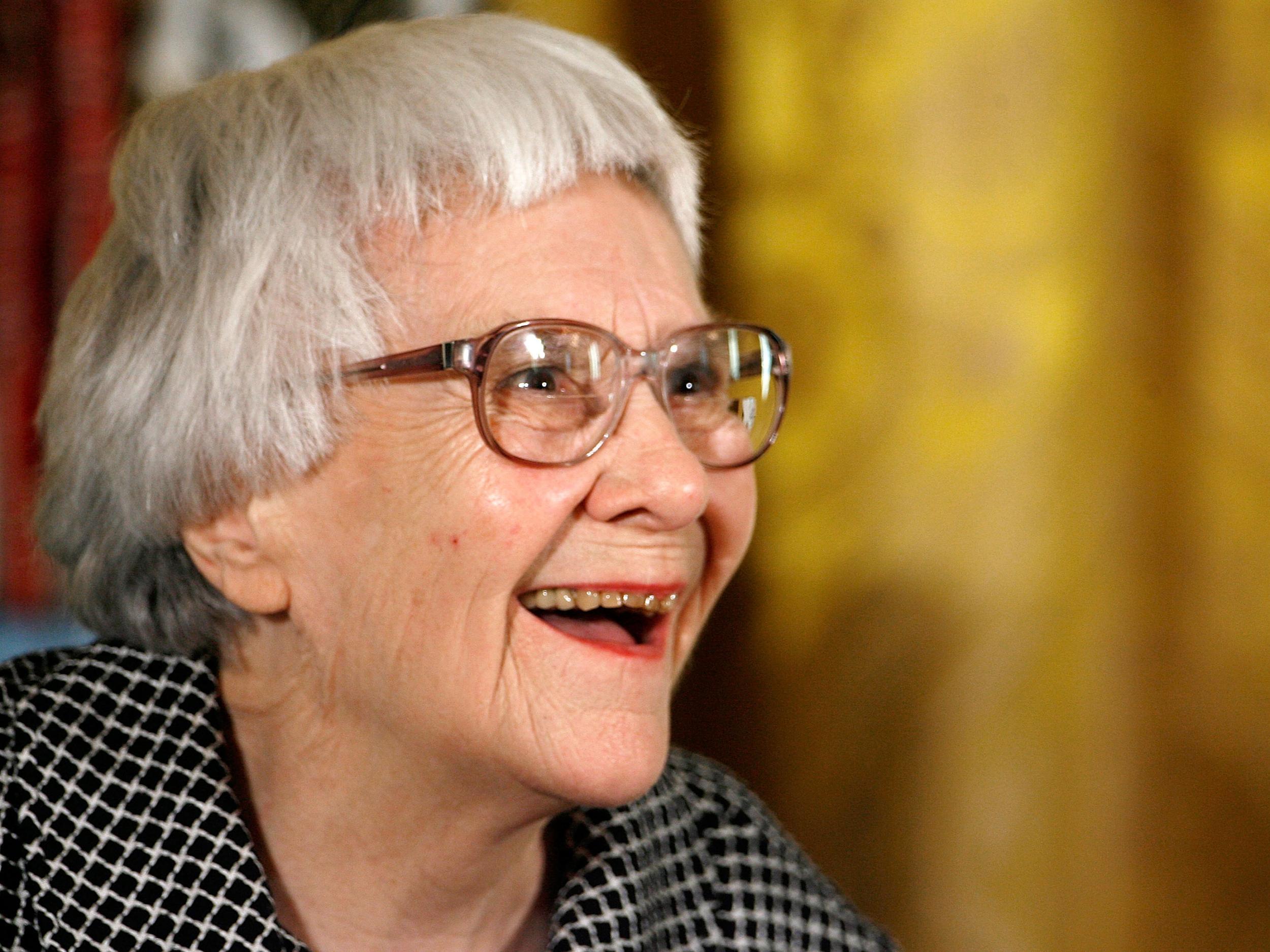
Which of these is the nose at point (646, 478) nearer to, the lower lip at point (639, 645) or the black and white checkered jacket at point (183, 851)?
the lower lip at point (639, 645)

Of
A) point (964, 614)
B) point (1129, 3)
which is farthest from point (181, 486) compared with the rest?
point (1129, 3)

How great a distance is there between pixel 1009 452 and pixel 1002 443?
0.02 meters

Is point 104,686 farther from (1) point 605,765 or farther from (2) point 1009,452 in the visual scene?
(2) point 1009,452

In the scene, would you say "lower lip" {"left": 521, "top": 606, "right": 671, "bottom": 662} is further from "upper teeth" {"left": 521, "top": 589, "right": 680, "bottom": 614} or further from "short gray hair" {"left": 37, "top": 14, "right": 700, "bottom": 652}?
"short gray hair" {"left": 37, "top": 14, "right": 700, "bottom": 652}

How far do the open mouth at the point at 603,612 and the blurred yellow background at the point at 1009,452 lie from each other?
0.80 metres

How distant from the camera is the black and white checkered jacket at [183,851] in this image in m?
1.10

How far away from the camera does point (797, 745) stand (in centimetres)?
199

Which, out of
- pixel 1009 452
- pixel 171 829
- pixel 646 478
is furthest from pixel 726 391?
pixel 1009 452

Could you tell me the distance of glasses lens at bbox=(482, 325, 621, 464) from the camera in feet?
3.46

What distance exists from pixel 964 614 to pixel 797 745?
0.34 metres

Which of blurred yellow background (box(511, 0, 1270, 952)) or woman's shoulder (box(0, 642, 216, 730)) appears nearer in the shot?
woman's shoulder (box(0, 642, 216, 730))

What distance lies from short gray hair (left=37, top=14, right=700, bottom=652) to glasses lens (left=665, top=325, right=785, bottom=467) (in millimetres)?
155

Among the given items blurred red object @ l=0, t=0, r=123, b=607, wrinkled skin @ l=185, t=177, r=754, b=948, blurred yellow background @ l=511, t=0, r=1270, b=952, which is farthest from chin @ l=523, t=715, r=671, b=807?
blurred red object @ l=0, t=0, r=123, b=607

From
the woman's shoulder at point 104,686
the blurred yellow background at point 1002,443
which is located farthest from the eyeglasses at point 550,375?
the blurred yellow background at point 1002,443
